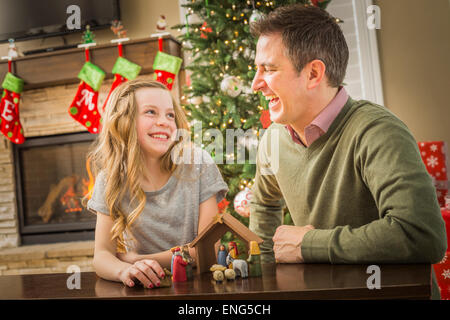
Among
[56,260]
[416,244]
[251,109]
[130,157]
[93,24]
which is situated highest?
[93,24]

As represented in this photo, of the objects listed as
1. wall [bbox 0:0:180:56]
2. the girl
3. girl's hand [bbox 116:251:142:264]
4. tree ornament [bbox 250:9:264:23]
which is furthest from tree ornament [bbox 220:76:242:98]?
girl's hand [bbox 116:251:142:264]

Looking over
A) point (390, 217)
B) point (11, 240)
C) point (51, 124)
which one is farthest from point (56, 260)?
point (390, 217)

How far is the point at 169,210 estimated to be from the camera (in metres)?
1.28

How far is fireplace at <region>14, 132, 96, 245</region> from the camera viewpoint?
408 cm

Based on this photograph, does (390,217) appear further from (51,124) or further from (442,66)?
(51,124)

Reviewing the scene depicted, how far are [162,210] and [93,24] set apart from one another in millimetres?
3087

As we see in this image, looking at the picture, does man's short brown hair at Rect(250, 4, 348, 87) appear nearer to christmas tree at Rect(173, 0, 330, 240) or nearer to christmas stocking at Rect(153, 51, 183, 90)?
christmas tree at Rect(173, 0, 330, 240)

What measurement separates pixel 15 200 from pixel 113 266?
358 centimetres

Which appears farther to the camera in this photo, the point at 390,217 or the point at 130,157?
the point at 130,157

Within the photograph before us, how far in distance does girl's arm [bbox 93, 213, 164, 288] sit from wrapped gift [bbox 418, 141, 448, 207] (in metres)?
2.61

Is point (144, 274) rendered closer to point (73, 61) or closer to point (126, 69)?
point (126, 69)

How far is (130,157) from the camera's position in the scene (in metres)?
1.28

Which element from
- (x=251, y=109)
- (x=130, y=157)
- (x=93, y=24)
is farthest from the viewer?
(x=93, y=24)

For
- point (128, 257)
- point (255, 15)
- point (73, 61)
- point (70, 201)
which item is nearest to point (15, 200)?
point (70, 201)
